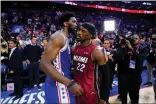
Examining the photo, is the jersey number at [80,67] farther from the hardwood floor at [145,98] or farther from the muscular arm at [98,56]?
the hardwood floor at [145,98]

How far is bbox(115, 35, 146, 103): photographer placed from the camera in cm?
465

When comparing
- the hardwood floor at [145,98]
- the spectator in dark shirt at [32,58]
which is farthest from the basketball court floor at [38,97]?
the spectator in dark shirt at [32,58]

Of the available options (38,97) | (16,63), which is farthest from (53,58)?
(16,63)

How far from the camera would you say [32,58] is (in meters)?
6.73

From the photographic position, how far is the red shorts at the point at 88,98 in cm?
263

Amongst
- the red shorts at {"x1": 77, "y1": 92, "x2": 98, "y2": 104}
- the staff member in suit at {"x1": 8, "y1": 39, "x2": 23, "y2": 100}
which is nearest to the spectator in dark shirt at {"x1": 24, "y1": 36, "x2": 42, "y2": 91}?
the staff member in suit at {"x1": 8, "y1": 39, "x2": 23, "y2": 100}

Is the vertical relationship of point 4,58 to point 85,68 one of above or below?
below

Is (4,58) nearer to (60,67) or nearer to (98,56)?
(60,67)

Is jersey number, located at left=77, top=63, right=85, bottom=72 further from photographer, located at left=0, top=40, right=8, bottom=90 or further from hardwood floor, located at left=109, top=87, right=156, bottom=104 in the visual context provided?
photographer, located at left=0, top=40, right=8, bottom=90

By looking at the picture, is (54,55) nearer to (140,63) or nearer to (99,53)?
(99,53)

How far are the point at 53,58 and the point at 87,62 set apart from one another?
35cm

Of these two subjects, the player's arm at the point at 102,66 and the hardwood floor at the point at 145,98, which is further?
the hardwood floor at the point at 145,98

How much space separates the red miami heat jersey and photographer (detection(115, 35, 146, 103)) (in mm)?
2150

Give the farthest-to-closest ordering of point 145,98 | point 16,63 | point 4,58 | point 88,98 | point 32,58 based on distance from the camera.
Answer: point 32,58
point 4,58
point 16,63
point 145,98
point 88,98
